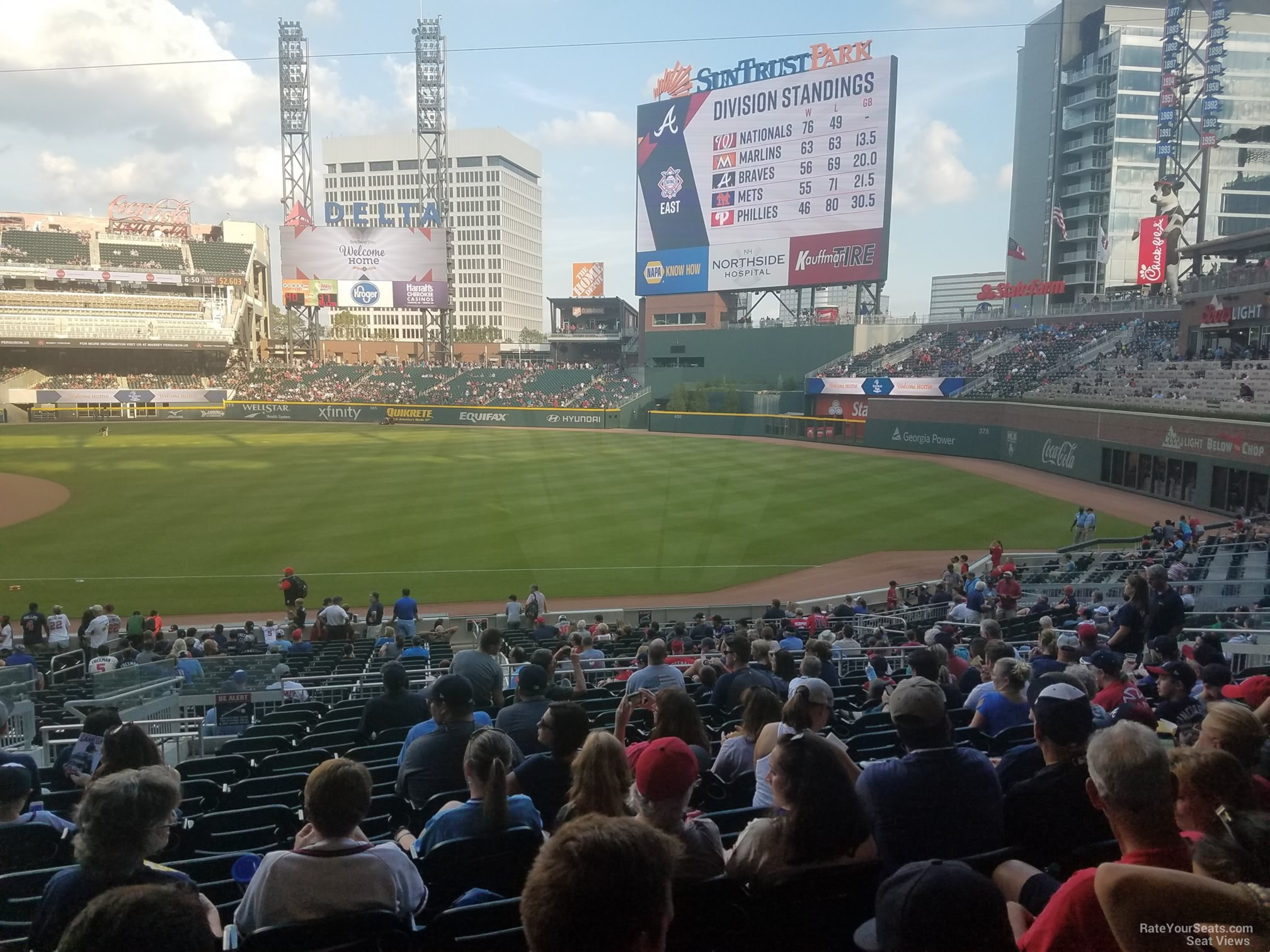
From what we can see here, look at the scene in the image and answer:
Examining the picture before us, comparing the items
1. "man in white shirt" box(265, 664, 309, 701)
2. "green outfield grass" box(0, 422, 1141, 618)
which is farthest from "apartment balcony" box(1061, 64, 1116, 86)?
"man in white shirt" box(265, 664, 309, 701)

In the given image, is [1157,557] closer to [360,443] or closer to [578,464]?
[578,464]

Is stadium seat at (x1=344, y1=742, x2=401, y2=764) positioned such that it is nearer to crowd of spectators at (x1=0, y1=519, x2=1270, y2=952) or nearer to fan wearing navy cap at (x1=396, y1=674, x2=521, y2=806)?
crowd of spectators at (x1=0, y1=519, x2=1270, y2=952)

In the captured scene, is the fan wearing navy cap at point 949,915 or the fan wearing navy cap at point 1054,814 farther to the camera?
the fan wearing navy cap at point 1054,814

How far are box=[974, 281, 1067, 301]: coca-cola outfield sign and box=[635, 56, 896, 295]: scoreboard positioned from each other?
30.2ft

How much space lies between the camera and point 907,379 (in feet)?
176

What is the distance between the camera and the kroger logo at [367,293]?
2963 inches

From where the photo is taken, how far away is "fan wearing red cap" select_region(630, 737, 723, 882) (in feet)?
10.4

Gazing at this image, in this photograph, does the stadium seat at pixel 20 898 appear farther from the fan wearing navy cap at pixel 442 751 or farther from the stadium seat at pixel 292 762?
the stadium seat at pixel 292 762

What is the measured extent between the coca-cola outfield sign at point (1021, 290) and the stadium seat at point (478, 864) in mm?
62700

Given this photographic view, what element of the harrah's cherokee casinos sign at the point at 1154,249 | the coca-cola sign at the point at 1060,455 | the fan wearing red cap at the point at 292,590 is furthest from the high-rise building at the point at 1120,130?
the fan wearing red cap at the point at 292,590

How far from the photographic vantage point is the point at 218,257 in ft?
302

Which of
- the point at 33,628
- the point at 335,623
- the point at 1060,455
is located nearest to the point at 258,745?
the point at 335,623

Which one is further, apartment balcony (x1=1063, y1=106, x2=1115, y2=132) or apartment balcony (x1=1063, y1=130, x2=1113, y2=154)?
apartment balcony (x1=1063, y1=130, x2=1113, y2=154)

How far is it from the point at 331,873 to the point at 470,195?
16449cm
